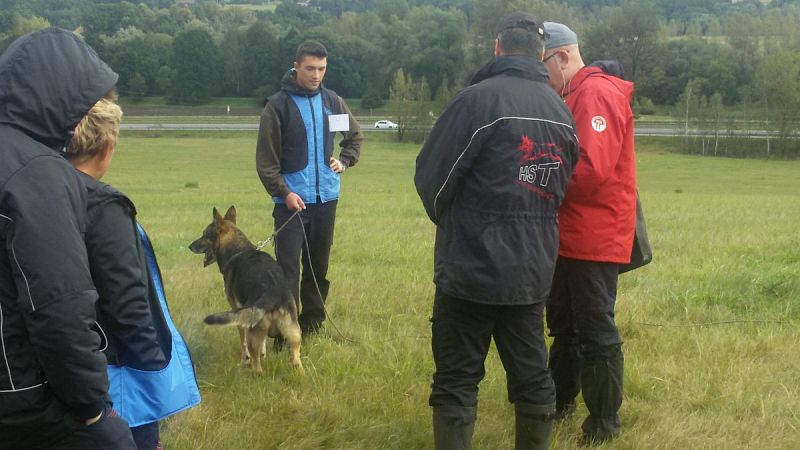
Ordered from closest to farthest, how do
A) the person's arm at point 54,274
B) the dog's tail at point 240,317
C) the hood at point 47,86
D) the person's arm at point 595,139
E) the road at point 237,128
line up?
1. the person's arm at point 54,274
2. the hood at point 47,86
3. the person's arm at point 595,139
4. the dog's tail at point 240,317
5. the road at point 237,128

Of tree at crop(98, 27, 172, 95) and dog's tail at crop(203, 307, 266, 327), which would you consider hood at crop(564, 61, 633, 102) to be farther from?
tree at crop(98, 27, 172, 95)

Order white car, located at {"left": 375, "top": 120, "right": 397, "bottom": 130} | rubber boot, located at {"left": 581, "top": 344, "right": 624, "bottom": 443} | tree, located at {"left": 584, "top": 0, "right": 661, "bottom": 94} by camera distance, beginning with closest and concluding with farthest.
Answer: rubber boot, located at {"left": 581, "top": 344, "right": 624, "bottom": 443}, white car, located at {"left": 375, "top": 120, "right": 397, "bottom": 130}, tree, located at {"left": 584, "top": 0, "right": 661, "bottom": 94}

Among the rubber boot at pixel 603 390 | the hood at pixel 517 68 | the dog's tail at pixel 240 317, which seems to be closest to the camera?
the hood at pixel 517 68

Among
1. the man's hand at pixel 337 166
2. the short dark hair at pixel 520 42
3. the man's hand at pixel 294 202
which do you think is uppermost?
the short dark hair at pixel 520 42

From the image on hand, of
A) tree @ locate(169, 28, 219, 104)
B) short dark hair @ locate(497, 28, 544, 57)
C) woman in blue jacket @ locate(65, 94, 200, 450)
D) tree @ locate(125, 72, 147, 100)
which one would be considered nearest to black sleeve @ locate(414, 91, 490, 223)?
short dark hair @ locate(497, 28, 544, 57)

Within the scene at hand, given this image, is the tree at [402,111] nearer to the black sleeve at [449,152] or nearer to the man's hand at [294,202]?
the man's hand at [294,202]

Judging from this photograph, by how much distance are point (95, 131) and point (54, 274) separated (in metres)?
0.66

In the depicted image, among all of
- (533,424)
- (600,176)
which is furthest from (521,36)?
(533,424)

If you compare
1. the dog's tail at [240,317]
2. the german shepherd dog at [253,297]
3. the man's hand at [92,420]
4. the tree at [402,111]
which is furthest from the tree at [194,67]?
the man's hand at [92,420]

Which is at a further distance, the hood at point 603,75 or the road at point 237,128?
the road at point 237,128

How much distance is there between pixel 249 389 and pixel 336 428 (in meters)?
0.83

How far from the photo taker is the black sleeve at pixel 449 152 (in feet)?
11.3

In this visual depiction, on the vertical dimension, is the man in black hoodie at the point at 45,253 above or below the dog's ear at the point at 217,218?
above

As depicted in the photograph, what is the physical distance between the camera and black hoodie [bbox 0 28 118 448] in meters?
2.17
